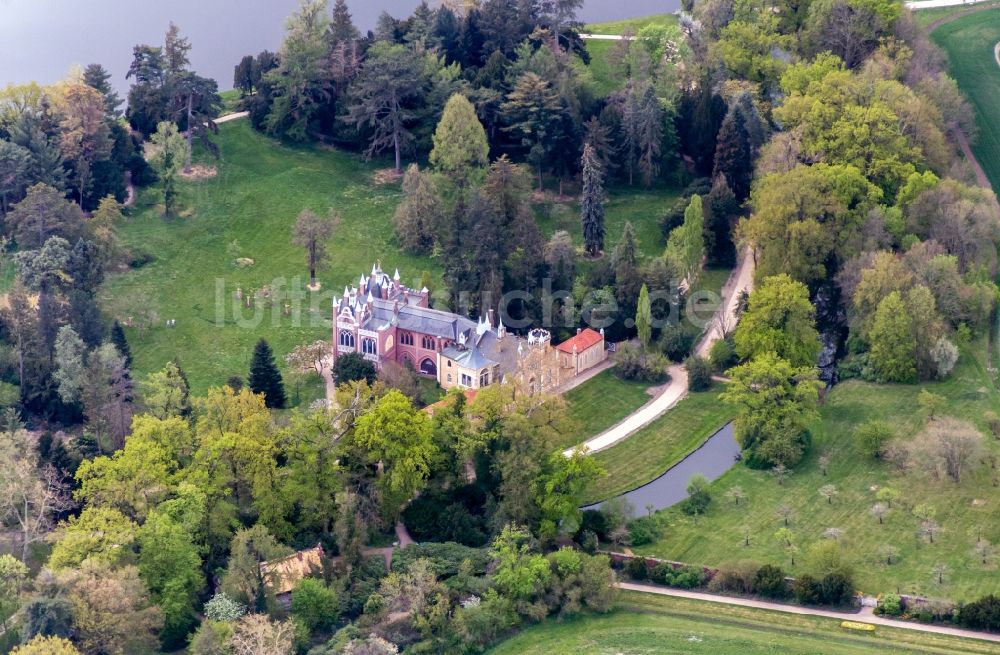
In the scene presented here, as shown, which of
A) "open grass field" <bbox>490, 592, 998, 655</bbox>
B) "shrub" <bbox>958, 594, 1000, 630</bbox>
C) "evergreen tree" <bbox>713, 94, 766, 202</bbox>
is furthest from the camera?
"evergreen tree" <bbox>713, 94, 766, 202</bbox>

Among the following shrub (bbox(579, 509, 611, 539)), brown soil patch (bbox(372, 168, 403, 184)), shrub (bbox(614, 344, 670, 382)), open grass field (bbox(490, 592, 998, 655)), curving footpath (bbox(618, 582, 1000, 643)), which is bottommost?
open grass field (bbox(490, 592, 998, 655))

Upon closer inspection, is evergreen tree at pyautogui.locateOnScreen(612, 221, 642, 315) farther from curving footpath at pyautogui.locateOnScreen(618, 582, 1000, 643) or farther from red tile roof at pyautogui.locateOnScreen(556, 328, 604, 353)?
curving footpath at pyautogui.locateOnScreen(618, 582, 1000, 643)

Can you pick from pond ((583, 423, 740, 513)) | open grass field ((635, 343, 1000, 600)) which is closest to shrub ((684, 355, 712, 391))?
pond ((583, 423, 740, 513))

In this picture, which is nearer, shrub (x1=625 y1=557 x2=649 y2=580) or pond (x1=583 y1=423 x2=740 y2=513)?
shrub (x1=625 y1=557 x2=649 y2=580)

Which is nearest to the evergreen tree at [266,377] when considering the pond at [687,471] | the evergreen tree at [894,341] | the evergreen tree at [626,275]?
the pond at [687,471]

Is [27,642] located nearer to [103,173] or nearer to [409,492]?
[409,492]
